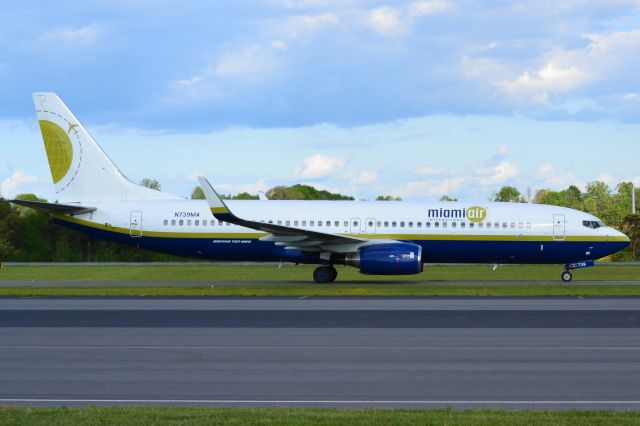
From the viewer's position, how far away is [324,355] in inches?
578

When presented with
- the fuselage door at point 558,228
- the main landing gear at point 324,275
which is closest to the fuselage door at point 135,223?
the main landing gear at point 324,275

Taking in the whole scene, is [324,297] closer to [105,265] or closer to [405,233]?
[405,233]

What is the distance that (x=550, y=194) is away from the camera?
124500 millimetres

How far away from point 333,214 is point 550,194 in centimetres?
9438

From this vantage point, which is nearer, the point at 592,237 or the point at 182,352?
the point at 182,352

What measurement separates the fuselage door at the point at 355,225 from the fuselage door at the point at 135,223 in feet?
28.3

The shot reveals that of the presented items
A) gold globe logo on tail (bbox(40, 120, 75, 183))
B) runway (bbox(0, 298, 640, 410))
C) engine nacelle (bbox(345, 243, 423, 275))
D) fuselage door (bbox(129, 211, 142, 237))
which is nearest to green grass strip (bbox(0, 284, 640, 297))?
engine nacelle (bbox(345, 243, 423, 275))

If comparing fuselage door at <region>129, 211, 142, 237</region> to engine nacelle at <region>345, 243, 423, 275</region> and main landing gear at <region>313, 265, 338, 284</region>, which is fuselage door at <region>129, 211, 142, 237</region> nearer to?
main landing gear at <region>313, 265, 338, 284</region>

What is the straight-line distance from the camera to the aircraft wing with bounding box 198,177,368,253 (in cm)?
3173

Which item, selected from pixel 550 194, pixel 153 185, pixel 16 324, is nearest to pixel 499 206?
pixel 16 324

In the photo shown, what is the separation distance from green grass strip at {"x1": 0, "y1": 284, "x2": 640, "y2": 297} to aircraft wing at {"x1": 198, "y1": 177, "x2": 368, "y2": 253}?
7.41 ft

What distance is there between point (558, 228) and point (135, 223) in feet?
56.0

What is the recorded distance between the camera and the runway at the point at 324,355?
11172 millimetres

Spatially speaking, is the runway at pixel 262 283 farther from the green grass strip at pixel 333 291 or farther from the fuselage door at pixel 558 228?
the green grass strip at pixel 333 291
